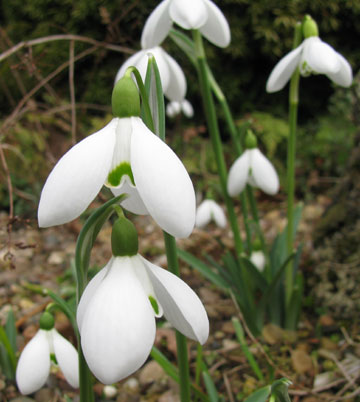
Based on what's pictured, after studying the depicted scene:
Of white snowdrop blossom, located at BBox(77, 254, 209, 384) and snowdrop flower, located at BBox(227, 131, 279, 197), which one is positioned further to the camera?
→ snowdrop flower, located at BBox(227, 131, 279, 197)

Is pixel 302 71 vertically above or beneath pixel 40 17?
beneath

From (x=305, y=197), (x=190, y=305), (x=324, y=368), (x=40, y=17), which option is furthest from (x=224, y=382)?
(x=40, y=17)

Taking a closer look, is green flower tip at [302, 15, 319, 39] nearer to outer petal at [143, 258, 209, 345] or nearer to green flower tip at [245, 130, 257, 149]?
green flower tip at [245, 130, 257, 149]

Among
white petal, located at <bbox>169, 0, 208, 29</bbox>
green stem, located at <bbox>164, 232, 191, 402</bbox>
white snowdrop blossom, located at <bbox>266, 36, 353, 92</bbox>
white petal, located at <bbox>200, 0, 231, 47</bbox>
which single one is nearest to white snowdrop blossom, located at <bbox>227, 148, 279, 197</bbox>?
white snowdrop blossom, located at <bbox>266, 36, 353, 92</bbox>

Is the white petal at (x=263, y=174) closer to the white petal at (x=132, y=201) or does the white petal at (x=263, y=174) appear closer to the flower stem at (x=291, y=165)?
the flower stem at (x=291, y=165)

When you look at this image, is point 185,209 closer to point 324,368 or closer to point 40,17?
point 324,368

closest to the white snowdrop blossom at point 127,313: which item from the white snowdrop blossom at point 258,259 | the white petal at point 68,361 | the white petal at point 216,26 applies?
the white petal at point 68,361

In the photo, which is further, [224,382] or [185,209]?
[224,382]
